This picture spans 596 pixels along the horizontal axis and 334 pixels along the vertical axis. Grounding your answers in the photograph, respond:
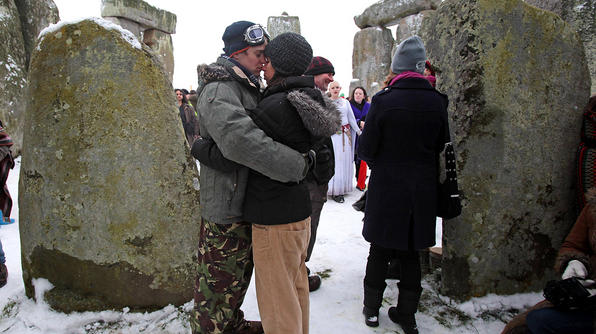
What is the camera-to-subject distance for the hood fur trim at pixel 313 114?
135cm

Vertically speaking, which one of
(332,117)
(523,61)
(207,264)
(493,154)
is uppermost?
(523,61)

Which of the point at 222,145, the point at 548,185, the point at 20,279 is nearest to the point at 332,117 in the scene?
the point at 222,145

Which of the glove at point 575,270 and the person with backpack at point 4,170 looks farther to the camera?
the person with backpack at point 4,170

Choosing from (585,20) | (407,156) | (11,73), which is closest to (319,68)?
(407,156)

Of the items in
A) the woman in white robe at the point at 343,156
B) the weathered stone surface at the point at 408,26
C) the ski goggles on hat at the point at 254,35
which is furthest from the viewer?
the weathered stone surface at the point at 408,26

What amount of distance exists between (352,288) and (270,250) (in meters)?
1.37

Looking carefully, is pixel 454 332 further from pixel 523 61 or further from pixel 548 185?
pixel 523 61

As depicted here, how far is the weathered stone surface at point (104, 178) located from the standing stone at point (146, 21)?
224 inches

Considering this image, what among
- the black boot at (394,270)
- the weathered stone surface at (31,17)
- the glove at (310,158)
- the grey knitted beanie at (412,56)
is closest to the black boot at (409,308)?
the black boot at (394,270)

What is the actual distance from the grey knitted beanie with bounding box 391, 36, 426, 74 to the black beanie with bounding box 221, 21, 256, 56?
90cm

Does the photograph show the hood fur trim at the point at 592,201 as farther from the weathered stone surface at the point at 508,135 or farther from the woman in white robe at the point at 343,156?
the woman in white robe at the point at 343,156

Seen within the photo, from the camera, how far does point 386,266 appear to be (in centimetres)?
212

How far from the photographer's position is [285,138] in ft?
4.56

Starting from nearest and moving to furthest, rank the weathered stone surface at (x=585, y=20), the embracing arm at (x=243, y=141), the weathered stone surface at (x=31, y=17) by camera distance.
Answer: the embracing arm at (x=243, y=141) < the weathered stone surface at (x=585, y=20) < the weathered stone surface at (x=31, y=17)
